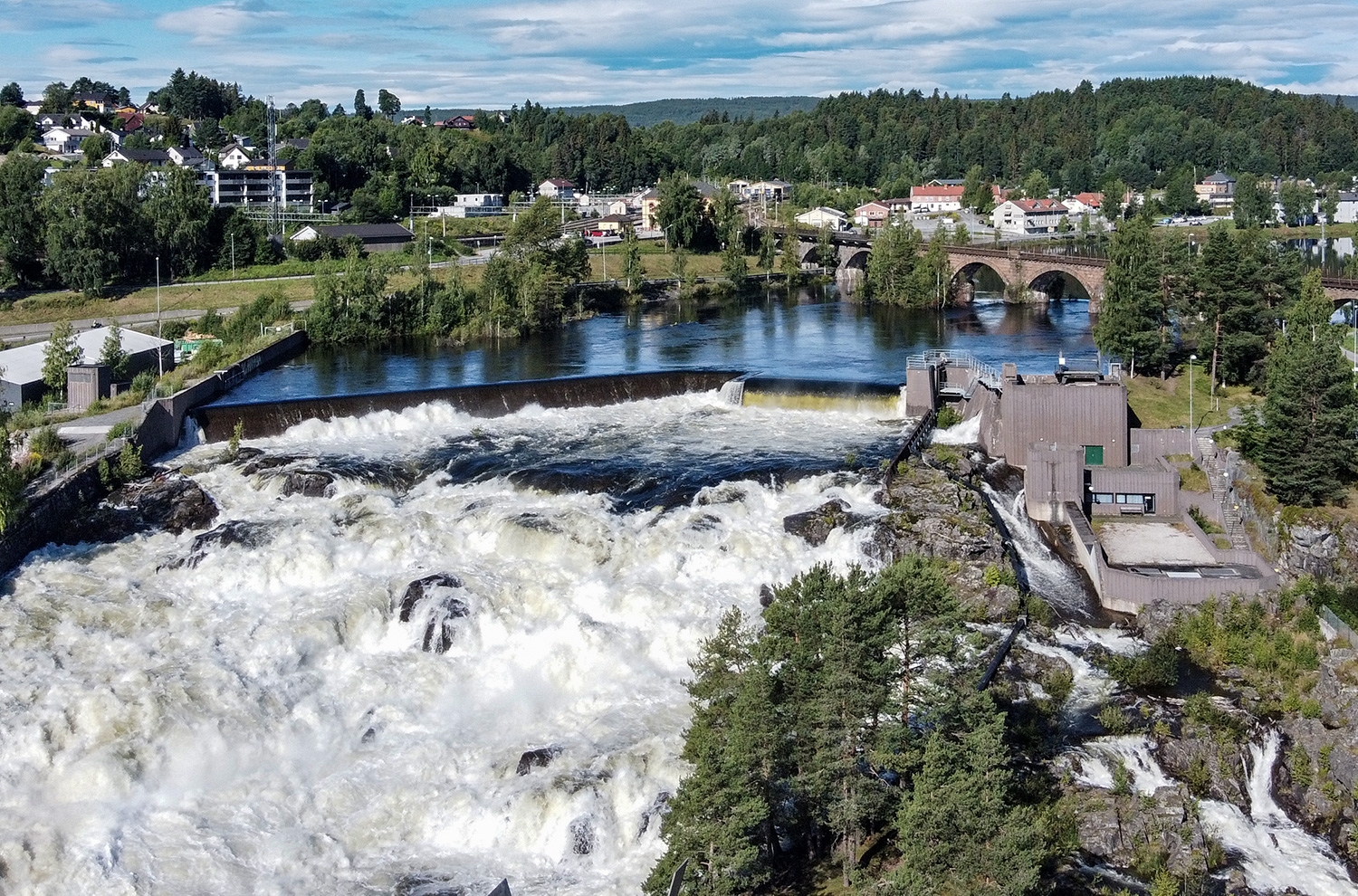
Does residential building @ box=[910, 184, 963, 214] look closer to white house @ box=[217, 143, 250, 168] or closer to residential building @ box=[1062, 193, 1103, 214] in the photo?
residential building @ box=[1062, 193, 1103, 214]

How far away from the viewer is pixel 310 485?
131 ft

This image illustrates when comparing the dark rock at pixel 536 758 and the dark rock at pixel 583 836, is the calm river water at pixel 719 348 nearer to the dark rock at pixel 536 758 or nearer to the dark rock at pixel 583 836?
the dark rock at pixel 536 758

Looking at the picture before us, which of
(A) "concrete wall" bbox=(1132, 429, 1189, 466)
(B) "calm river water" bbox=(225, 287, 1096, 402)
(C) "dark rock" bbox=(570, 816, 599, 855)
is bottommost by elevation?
(C) "dark rock" bbox=(570, 816, 599, 855)

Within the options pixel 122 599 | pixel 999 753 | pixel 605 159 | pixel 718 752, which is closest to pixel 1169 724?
pixel 999 753

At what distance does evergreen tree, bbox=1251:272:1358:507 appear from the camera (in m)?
37.6

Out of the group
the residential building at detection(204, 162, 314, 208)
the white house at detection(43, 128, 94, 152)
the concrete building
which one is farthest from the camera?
the white house at detection(43, 128, 94, 152)

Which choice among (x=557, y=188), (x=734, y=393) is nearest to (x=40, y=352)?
(x=734, y=393)

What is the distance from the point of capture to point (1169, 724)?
2761 centimetres

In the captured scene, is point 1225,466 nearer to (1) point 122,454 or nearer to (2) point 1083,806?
(2) point 1083,806

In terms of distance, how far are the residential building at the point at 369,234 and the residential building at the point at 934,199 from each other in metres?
75.4

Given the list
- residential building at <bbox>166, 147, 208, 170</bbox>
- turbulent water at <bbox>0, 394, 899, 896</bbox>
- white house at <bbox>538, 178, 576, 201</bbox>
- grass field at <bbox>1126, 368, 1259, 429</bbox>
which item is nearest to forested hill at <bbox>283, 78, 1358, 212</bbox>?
white house at <bbox>538, 178, 576, 201</bbox>

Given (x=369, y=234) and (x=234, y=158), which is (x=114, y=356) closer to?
(x=369, y=234)

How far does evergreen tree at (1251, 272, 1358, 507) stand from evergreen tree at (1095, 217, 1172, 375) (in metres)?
13.2

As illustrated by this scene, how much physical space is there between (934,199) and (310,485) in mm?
127432
